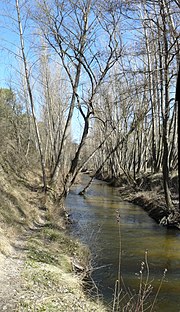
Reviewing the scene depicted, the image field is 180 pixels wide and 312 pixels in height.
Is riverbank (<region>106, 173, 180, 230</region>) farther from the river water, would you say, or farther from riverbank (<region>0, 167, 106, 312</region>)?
riverbank (<region>0, 167, 106, 312</region>)

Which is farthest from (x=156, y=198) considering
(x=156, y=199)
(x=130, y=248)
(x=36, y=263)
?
(x=36, y=263)

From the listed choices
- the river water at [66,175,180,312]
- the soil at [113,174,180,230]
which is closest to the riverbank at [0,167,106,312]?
the river water at [66,175,180,312]

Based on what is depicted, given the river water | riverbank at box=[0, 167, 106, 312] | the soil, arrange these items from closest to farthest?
riverbank at box=[0, 167, 106, 312] < the river water < the soil

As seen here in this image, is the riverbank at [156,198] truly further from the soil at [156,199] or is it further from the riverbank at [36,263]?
the riverbank at [36,263]

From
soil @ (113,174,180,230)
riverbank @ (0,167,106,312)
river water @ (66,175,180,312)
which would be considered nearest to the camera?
riverbank @ (0,167,106,312)

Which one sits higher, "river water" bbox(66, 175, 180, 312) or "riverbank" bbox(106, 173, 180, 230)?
"riverbank" bbox(106, 173, 180, 230)

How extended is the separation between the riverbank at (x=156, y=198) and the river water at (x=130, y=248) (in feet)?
1.42

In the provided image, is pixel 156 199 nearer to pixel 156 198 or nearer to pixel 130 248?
pixel 156 198

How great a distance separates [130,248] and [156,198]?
8891 mm

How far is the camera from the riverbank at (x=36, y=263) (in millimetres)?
5504

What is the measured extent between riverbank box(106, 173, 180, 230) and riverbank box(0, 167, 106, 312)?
4.78 m

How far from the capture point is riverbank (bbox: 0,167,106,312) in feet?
18.1

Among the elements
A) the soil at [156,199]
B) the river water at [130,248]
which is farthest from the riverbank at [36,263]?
the soil at [156,199]

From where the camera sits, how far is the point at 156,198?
19.9 metres
